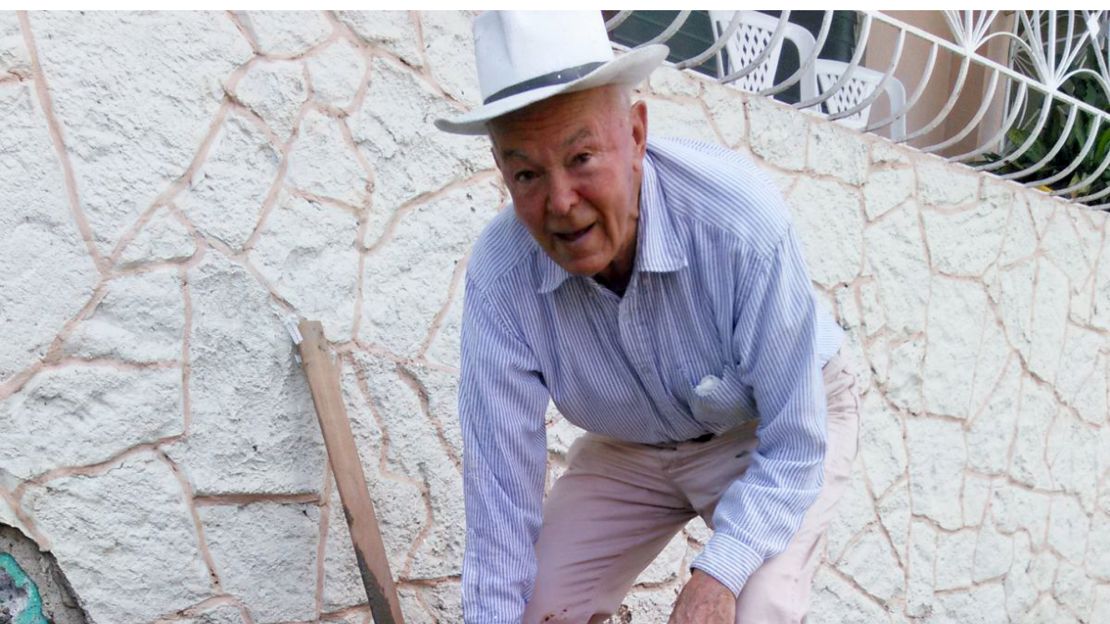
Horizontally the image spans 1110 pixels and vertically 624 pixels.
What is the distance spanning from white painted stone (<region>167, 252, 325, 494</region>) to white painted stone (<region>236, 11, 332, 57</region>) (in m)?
0.53

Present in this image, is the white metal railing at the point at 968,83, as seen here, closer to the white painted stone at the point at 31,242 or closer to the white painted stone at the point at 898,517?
the white painted stone at the point at 898,517

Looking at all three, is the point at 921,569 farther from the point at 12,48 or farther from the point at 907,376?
the point at 12,48

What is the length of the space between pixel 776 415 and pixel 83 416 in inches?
56.5

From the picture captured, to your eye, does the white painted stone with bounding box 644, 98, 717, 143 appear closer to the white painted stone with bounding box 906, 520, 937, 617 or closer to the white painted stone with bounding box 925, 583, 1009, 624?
the white painted stone with bounding box 906, 520, 937, 617

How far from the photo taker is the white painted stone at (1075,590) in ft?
18.1

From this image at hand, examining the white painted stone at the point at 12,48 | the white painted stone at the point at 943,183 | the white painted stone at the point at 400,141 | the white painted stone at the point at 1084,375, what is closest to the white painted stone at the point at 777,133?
the white painted stone at the point at 943,183

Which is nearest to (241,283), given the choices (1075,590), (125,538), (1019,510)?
→ (125,538)

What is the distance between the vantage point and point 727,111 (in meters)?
4.04

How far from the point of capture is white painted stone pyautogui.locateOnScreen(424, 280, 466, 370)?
10.6 feet

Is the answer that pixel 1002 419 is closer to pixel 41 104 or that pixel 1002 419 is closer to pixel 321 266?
pixel 321 266

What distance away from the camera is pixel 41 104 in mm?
2562

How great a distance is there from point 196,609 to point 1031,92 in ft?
16.4

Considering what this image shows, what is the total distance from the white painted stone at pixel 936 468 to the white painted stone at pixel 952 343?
0.26 feet
